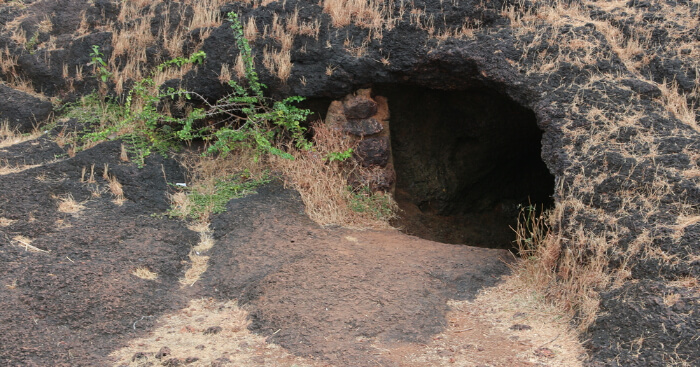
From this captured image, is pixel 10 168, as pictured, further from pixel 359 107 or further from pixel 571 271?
pixel 571 271

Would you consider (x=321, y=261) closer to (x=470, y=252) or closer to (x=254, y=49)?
(x=470, y=252)

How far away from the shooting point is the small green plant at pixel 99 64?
711cm

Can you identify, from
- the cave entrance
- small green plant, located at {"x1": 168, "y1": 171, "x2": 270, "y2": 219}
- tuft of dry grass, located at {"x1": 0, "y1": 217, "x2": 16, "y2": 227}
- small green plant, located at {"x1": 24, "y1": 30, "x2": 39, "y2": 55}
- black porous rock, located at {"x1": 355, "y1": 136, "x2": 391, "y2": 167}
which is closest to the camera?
tuft of dry grass, located at {"x1": 0, "y1": 217, "x2": 16, "y2": 227}

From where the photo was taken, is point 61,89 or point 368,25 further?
point 61,89

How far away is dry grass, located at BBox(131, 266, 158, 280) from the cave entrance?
112 inches

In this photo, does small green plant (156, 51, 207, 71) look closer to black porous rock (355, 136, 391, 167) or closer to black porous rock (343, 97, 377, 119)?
black porous rock (343, 97, 377, 119)

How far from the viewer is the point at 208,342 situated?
175 inches

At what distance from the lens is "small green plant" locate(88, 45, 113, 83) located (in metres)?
7.11

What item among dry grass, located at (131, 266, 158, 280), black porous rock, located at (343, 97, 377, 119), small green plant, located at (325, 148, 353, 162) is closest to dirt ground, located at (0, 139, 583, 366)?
dry grass, located at (131, 266, 158, 280)

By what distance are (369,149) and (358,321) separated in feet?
8.47

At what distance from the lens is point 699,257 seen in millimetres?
4324

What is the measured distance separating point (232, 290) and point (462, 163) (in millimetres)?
4232

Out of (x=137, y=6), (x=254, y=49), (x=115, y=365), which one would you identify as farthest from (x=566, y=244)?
(x=137, y=6)

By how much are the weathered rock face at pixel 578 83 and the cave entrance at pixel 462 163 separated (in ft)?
0.38
